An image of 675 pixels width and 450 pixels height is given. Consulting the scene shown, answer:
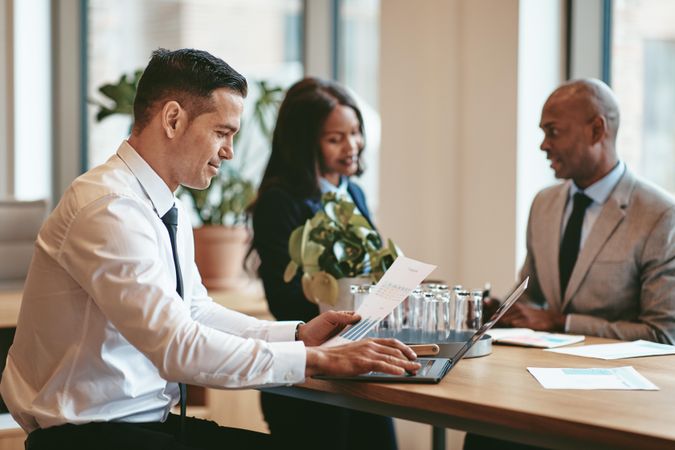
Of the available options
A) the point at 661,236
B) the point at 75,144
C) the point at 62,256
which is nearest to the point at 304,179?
the point at 661,236

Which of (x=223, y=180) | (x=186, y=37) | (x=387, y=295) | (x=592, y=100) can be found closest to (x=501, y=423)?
(x=387, y=295)

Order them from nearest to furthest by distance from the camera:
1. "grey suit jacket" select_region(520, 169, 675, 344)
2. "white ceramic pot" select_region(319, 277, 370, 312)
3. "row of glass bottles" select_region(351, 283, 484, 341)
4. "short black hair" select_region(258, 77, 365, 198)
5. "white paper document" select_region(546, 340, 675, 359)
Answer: "white paper document" select_region(546, 340, 675, 359) < "row of glass bottles" select_region(351, 283, 484, 341) < "white ceramic pot" select_region(319, 277, 370, 312) < "grey suit jacket" select_region(520, 169, 675, 344) < "short black hair" select_region(258, 77, 365, 198)

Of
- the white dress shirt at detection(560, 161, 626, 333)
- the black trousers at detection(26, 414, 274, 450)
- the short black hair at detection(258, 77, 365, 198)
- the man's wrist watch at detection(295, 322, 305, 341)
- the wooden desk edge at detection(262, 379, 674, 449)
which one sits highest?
the short black hair at detection(258, 77, 365, 198)

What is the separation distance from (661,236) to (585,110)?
1.53 ft

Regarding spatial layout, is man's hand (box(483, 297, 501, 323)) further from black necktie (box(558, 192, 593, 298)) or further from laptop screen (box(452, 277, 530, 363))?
laptop screen (box(452, 277, 530, 363))

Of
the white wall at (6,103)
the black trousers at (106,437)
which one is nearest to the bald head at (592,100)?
the black trousers at (106,437)

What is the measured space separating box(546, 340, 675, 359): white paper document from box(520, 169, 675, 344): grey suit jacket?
0.74ft

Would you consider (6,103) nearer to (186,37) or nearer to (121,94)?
(121,94)

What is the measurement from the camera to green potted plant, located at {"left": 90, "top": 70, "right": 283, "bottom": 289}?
13.6ft

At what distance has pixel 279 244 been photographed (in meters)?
2.86

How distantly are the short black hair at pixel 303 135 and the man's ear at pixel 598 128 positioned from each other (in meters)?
0.84

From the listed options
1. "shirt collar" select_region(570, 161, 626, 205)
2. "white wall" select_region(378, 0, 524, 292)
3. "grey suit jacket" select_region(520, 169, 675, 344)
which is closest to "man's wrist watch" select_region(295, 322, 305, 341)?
"grey suit jacket" select_region(520, 169, 675, 344)

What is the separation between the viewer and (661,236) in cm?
259

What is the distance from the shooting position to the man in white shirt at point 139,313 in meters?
1.69
